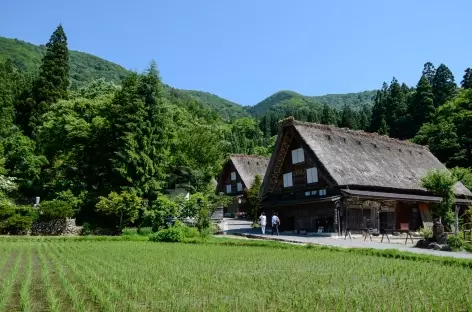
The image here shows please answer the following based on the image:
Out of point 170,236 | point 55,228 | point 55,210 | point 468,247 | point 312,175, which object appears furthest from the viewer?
point 312,175

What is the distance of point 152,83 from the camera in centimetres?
2972

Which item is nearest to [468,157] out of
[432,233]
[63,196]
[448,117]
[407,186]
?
[448,117]

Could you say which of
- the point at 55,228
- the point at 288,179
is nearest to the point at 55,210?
the point at 55,228

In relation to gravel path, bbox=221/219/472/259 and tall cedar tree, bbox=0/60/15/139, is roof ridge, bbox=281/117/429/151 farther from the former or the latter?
tall cedar tree, bbox=0/60/15/139

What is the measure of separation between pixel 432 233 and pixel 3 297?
1701 centimetres

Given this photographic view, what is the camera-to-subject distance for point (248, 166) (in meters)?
42.2

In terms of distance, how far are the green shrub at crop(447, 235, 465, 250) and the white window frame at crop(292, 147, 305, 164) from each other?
11.5 meters

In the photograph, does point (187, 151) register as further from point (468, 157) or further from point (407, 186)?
point (468, 157)

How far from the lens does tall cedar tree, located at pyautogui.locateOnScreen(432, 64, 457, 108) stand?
176ft

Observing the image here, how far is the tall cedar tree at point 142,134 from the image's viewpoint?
27219mm

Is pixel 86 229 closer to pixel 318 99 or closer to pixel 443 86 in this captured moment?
pixel 443 86

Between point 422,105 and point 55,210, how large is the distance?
44.7 m

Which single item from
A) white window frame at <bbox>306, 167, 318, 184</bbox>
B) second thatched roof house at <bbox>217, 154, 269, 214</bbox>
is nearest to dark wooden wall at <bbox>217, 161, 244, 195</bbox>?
second thatched roof house at <bbox>217, 154, 269, 214</bbox>

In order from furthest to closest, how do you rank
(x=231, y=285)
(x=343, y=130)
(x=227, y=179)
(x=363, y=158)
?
1. (x=227, y=179)
2. (x=343, y=130)
3. (x=363, y=158)
4. (x=231, y=285)
